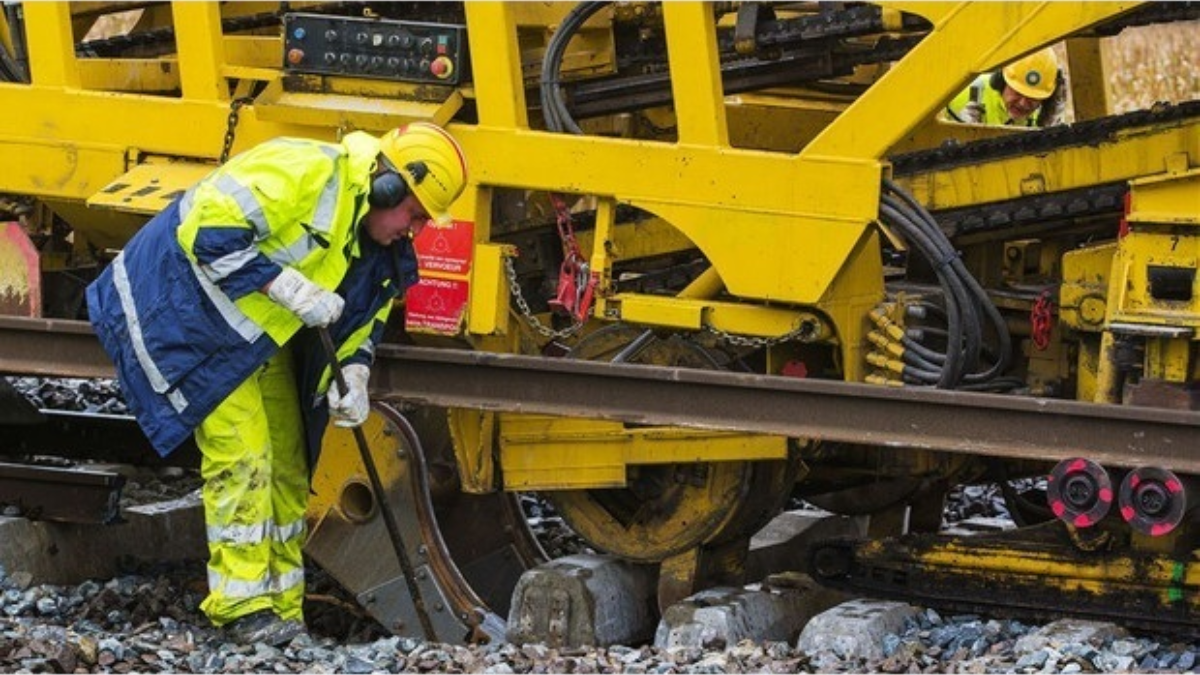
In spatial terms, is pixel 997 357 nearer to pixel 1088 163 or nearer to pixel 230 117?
pixel 1088 163

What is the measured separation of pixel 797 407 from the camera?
21.8 ft

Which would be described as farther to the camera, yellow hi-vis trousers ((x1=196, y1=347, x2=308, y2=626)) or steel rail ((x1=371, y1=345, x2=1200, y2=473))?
yellow hi-vis trousers ((x1=196, y1=347, x2=308, y2=626))

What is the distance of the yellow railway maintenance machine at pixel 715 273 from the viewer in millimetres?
6582

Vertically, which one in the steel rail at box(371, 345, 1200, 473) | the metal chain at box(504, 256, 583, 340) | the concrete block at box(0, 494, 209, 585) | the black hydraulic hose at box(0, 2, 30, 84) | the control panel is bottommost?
the concrete block at box(0, 494, 209, 585)

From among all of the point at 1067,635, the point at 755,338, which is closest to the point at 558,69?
the point at 755,338

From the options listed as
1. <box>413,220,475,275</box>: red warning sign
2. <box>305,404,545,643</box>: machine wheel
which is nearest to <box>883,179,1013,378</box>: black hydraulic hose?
<box>413,220,475,275</box>: red warning sign

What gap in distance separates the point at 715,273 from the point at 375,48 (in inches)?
48.7

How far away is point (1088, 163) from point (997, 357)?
0.67 m

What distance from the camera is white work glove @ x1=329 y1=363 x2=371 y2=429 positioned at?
6848 mm

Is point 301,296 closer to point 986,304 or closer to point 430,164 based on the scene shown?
point 430,164

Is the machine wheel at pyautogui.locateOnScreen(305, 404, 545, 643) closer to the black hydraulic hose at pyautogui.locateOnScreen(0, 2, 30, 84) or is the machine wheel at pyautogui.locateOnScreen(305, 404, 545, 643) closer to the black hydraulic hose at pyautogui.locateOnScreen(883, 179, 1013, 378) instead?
the black hydraulic hose at pyautogui.locateOnScreen(0, 2, 30, 84)

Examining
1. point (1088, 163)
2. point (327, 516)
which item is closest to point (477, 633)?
point (327, 516)

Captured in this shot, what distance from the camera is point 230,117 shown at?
Result: 24.5 ft

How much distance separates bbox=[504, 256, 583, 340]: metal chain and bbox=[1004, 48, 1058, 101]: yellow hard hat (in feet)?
12.4
